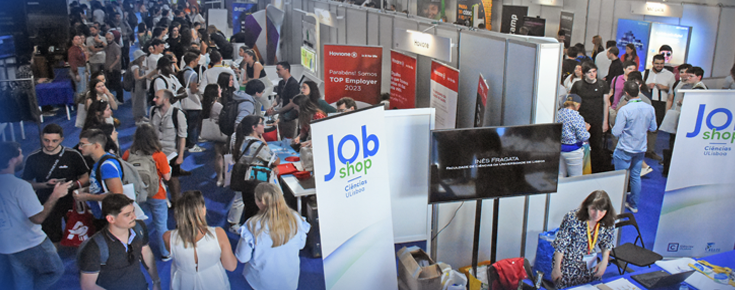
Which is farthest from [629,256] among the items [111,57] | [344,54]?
[111,57]

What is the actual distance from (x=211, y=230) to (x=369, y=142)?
120cm

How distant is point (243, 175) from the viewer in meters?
4.78

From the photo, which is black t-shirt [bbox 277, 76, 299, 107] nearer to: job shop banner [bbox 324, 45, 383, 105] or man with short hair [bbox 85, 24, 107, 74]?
job shop banner [bbox 324, 45, 383, 105]

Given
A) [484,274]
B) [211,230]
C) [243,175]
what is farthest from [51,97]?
[484,274]

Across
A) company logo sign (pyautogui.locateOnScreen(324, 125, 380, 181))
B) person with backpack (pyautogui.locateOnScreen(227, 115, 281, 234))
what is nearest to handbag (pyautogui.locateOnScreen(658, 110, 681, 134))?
company logo sign (pyautogui.locateOnScreen(324, 125, 380, 181))

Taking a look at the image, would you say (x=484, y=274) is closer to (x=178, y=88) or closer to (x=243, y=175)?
(x=243, y=175)

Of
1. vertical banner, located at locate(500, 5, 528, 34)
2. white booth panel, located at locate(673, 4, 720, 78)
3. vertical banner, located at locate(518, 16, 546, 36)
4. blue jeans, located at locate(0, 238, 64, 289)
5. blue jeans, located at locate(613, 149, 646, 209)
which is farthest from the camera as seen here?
vertical banner, located at locate(500, 5, 528, 34)

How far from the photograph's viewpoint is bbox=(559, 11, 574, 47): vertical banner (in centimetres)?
1085

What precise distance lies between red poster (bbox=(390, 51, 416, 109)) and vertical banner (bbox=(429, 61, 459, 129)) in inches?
14.1

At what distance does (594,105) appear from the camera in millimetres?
6223

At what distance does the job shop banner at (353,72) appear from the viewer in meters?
6.26

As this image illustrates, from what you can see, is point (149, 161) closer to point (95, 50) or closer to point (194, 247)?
point (194, 247)

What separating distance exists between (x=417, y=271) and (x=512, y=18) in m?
9.68

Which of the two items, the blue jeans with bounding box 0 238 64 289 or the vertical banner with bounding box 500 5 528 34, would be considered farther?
the vertical banner with bounding box 500 5 528 34
